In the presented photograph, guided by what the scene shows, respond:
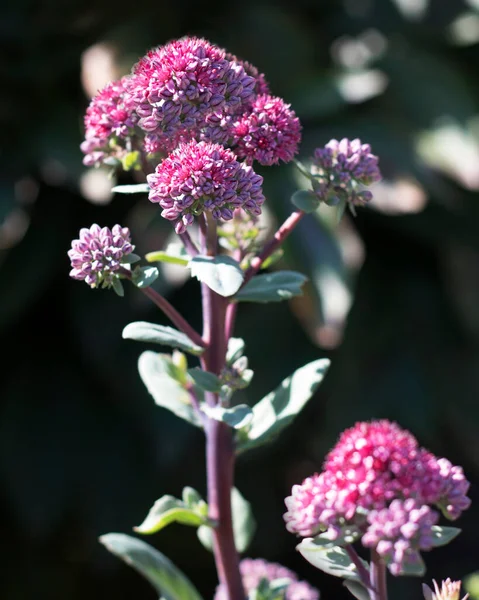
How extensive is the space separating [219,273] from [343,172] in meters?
0.11

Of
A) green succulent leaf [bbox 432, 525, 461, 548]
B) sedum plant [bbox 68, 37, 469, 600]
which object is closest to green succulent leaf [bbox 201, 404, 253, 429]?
sedum plant [bbox 68, 37, 469, 600]

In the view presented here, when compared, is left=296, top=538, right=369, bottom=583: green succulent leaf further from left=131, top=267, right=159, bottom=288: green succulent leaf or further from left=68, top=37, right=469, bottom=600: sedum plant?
left=131, top=267, right=159, bottom=288: green succulent leaf

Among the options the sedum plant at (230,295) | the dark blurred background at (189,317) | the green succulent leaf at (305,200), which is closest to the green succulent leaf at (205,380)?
the sedum plant at (230,295)

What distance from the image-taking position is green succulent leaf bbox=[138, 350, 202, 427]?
1.90 feet

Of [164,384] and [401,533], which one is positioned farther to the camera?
[164,384]

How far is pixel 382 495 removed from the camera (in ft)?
1.29

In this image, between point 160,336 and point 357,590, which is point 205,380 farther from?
point 357,590

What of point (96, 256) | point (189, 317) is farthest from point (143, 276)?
point (189, 317)

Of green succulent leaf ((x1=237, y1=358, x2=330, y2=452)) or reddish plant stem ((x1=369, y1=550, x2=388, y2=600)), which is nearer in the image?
reddish plant stem ((x1=369, y1=550, x2=388, y2=600))

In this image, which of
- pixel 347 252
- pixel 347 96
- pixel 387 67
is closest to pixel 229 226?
pixel 347 252

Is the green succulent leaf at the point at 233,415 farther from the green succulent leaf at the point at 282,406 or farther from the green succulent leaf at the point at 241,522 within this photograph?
the green succulent leaf at the point at 241,522

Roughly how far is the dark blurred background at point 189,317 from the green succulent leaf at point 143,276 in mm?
1539

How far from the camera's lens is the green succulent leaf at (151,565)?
20.6 inches

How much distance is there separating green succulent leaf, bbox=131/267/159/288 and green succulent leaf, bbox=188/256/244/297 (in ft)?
0.07
